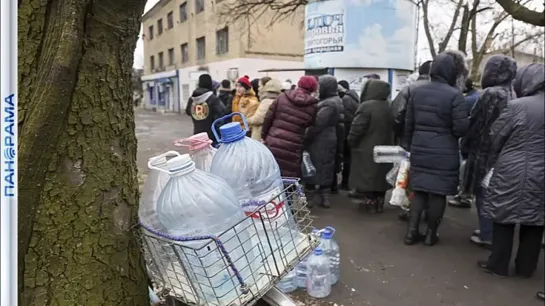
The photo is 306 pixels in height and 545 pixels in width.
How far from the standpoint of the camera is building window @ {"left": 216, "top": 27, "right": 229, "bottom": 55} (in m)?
22.0

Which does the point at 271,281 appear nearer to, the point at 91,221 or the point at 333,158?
the point at 91,221

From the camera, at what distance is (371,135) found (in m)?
5.02

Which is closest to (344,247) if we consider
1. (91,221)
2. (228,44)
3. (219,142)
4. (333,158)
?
(333,158)

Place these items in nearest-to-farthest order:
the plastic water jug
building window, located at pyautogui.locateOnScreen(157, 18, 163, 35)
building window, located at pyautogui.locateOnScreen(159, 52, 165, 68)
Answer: the plastic water jug < building window, located at pyautogui.locateOnScreen(157, 18, 163, 35) < building window, located at pyautogui.locateOnScreen(159, 52, 165, 68)

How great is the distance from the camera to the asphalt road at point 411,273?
126 inches

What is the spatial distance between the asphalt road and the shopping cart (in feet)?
5.58

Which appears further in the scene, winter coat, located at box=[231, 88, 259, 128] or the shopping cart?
winter coat, located at box=[231, 88, 259, 128]

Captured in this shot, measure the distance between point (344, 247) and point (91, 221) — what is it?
3.17 m

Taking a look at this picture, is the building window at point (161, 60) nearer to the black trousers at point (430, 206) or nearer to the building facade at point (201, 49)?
the building facade at point (201, 49)

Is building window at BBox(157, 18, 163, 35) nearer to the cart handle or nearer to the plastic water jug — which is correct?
the plastic water jug

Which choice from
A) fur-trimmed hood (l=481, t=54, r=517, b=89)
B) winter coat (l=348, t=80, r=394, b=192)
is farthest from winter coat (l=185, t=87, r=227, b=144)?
fur-trimmed hood (l=481, t=54, r=517, b=89)

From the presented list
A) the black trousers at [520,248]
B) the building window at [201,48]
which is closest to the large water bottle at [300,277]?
the black trousers at [520,248]

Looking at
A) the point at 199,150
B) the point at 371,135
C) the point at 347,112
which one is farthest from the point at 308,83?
the point at 199,150

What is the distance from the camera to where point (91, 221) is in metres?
1.39
